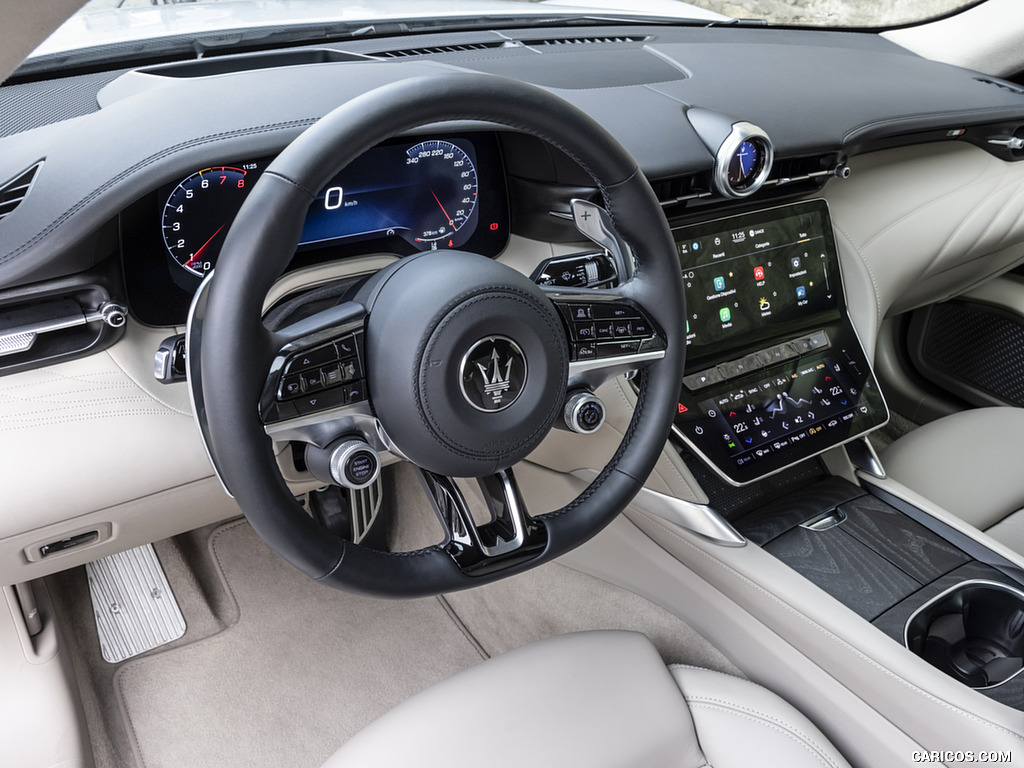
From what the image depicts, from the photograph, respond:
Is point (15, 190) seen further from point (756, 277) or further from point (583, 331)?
point (756, 277)

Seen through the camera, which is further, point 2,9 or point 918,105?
point 918,105

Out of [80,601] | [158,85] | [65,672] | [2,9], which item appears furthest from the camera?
[80,601]

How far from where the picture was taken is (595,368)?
977 millimetres

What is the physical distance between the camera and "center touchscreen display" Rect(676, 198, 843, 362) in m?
1.44

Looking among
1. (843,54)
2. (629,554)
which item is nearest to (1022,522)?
(629,554)

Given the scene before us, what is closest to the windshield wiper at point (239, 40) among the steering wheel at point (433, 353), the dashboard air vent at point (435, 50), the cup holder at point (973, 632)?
the dashboard air vent at point (435, 50)

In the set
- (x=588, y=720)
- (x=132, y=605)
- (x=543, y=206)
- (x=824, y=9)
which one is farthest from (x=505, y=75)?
(x=132, y=605)

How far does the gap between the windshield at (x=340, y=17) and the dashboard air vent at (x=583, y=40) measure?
11 centimetres

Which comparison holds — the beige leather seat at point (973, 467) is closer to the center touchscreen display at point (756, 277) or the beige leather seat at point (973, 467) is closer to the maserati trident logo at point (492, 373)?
the center touchscreen display at point (756, 277)

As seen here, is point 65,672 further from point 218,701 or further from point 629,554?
point 629,554

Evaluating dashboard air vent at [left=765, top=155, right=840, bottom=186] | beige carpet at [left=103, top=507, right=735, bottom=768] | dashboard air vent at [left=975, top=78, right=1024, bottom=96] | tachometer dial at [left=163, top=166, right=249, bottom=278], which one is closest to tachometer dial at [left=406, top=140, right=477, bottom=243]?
tachometer dial at [left=163, top=166, right=249, bottom=278]

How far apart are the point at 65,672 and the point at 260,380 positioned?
1.11 meters

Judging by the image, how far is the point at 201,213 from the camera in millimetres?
1039

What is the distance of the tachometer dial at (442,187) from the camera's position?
1.15m
